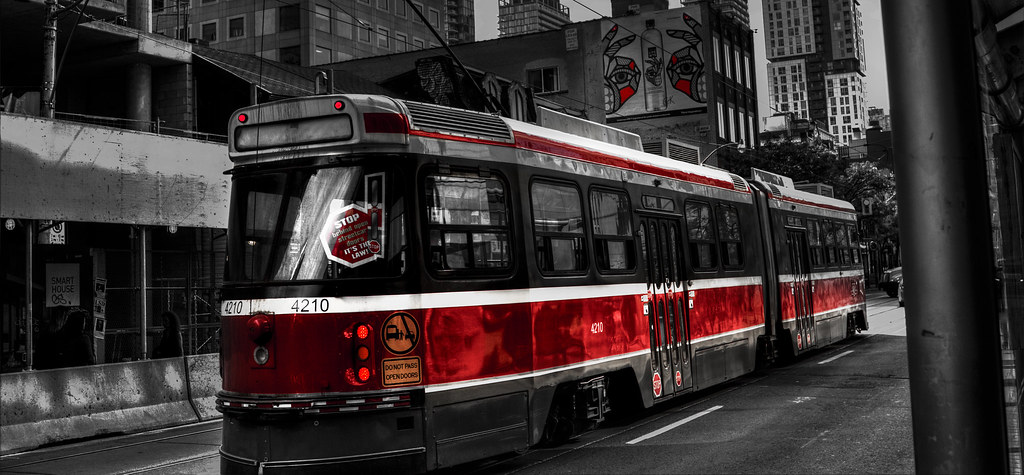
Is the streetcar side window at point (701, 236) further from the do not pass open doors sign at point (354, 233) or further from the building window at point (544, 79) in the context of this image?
the building window at point (544, 79)

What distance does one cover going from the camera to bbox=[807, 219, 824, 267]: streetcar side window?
18.1m

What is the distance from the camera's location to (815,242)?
18.4 metres

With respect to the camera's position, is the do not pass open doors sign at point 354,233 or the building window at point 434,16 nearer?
the do not pass open doors sign at point 354,233

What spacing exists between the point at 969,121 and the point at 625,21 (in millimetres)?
50994

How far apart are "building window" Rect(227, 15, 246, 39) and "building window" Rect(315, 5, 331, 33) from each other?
22.0 feet

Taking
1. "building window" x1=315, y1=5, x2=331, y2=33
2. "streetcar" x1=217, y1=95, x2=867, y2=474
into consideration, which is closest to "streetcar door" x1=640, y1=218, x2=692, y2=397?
"streetcar" x1=217, y1=95, x2=867, y2=474

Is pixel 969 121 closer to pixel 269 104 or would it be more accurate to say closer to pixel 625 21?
pixel 269 104

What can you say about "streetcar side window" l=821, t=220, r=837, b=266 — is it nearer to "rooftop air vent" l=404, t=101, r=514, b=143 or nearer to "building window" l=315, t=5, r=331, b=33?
"rooftop air vent" l=404, t=101, r=514, b=143

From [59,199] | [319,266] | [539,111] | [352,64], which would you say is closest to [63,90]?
[59,199]

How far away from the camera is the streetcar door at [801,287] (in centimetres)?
1661

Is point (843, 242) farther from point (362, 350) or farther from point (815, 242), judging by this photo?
point (362, 350)

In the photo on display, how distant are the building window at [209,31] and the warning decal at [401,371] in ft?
203

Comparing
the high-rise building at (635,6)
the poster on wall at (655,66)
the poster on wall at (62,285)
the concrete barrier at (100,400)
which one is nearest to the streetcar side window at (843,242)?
the concrete barrier at (100,400)

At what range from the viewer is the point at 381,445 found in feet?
22.9
